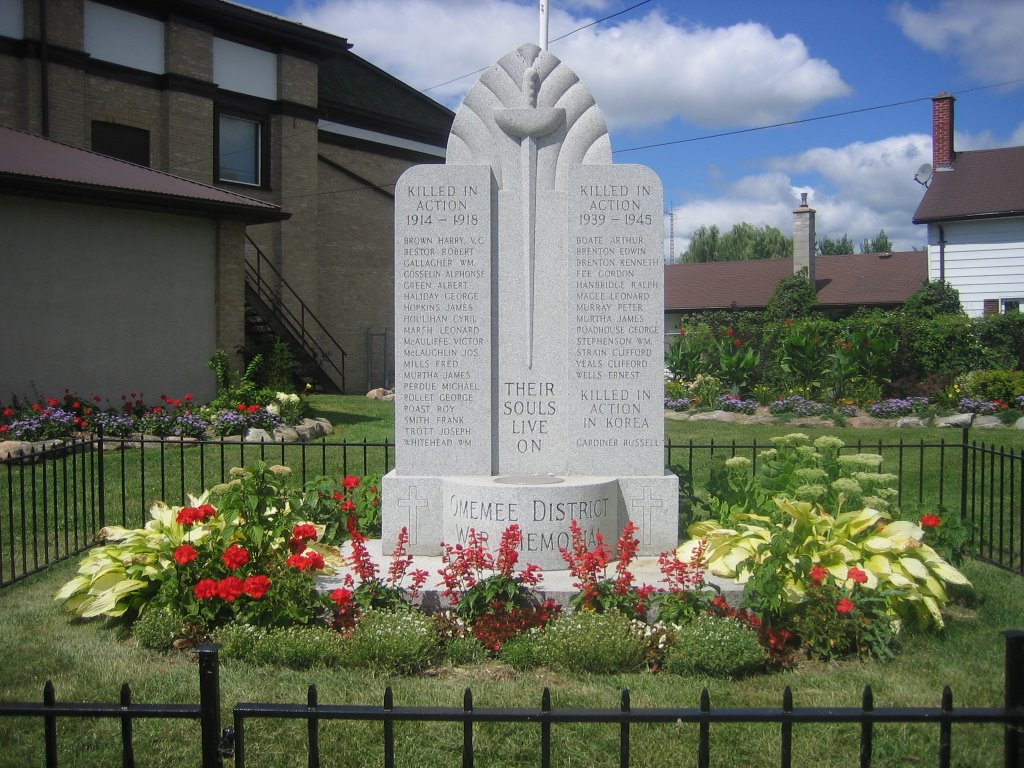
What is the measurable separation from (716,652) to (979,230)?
26.7 metres

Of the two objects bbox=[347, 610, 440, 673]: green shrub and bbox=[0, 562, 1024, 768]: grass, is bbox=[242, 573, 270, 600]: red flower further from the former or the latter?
bbox=[347, 610, 440, 673]: green shrub

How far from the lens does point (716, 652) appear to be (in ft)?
16.7

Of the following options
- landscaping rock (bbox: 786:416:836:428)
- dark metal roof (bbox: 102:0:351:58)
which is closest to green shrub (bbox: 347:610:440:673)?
landscaping rock (bbox: 786:416:836:428)

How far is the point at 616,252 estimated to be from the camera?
6.95 metres

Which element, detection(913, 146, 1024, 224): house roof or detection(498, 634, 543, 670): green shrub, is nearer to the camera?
detection(498, 634, 543, 670): green shrub

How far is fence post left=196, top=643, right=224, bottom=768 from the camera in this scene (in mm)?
2799

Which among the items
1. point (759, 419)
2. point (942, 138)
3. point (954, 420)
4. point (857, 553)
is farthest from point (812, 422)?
point (942, 138)

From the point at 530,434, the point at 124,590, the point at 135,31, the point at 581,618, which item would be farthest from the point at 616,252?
the point at 135,31

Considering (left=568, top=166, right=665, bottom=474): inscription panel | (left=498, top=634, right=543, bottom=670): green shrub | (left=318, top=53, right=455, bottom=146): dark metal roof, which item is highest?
(left=318, top=53, right=455, bottom=146): dark metal roof

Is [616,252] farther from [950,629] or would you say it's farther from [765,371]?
[765,371]

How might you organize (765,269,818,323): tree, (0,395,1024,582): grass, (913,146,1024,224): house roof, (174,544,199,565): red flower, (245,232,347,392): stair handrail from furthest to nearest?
(765,269,818,323): tree, (913,146,1024,224): house roof, (245,232,347,392): stair handrail, (0,395,1024,582): grass, (174,544,199,565): red flower

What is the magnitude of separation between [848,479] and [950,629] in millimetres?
1265

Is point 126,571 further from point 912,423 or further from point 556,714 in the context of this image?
point 912,423

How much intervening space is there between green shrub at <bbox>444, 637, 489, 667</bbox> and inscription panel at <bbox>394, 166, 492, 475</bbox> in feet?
5.96
